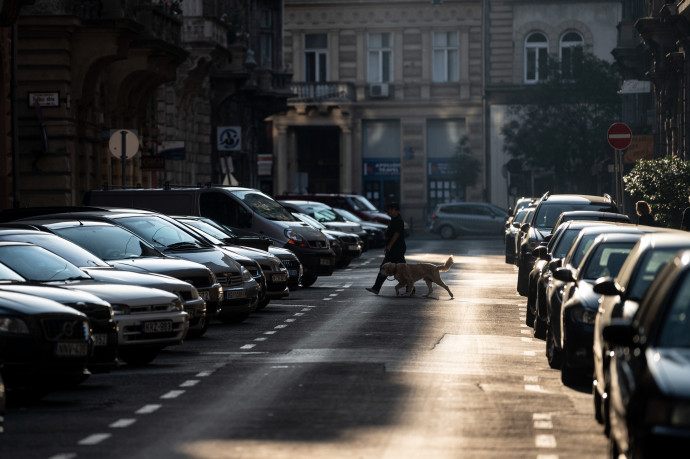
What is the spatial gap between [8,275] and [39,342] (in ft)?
5.92

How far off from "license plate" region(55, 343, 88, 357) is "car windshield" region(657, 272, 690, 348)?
19.3 feet

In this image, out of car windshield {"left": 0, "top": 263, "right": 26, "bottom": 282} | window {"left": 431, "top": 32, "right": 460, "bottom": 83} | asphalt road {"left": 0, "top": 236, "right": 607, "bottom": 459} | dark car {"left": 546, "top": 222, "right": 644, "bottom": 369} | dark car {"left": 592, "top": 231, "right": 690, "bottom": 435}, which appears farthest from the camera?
window {"left": 431, "top": 32, "right": 460, "bottom": 83}

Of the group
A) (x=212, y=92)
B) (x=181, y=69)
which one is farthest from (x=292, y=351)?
(x=212, y=92)

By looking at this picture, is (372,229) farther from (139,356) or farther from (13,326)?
(13,326)

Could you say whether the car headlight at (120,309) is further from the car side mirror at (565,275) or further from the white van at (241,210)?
the white van at (241,210)

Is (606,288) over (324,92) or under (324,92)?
under

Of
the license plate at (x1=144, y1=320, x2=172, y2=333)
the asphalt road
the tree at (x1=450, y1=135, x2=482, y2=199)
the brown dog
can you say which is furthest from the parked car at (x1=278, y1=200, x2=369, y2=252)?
the tree at (x1=450, y1=135, x2=482, y2=199)

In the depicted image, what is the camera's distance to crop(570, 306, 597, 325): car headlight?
42.6 feet

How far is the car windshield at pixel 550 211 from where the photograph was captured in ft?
93.1

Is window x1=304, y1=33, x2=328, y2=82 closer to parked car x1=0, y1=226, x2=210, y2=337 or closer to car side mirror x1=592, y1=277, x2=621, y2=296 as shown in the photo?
parked car x1=0, y1=226, x2=210, y2=337

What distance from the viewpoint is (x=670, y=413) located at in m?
7.16

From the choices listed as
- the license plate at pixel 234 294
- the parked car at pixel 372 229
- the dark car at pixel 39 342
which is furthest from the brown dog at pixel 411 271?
the parked car at pixel 372 229

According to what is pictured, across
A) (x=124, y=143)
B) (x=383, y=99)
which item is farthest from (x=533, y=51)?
(x=124, y=143)

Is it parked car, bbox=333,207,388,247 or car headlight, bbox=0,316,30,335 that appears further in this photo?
parked car, bbox=333,207,388,247
